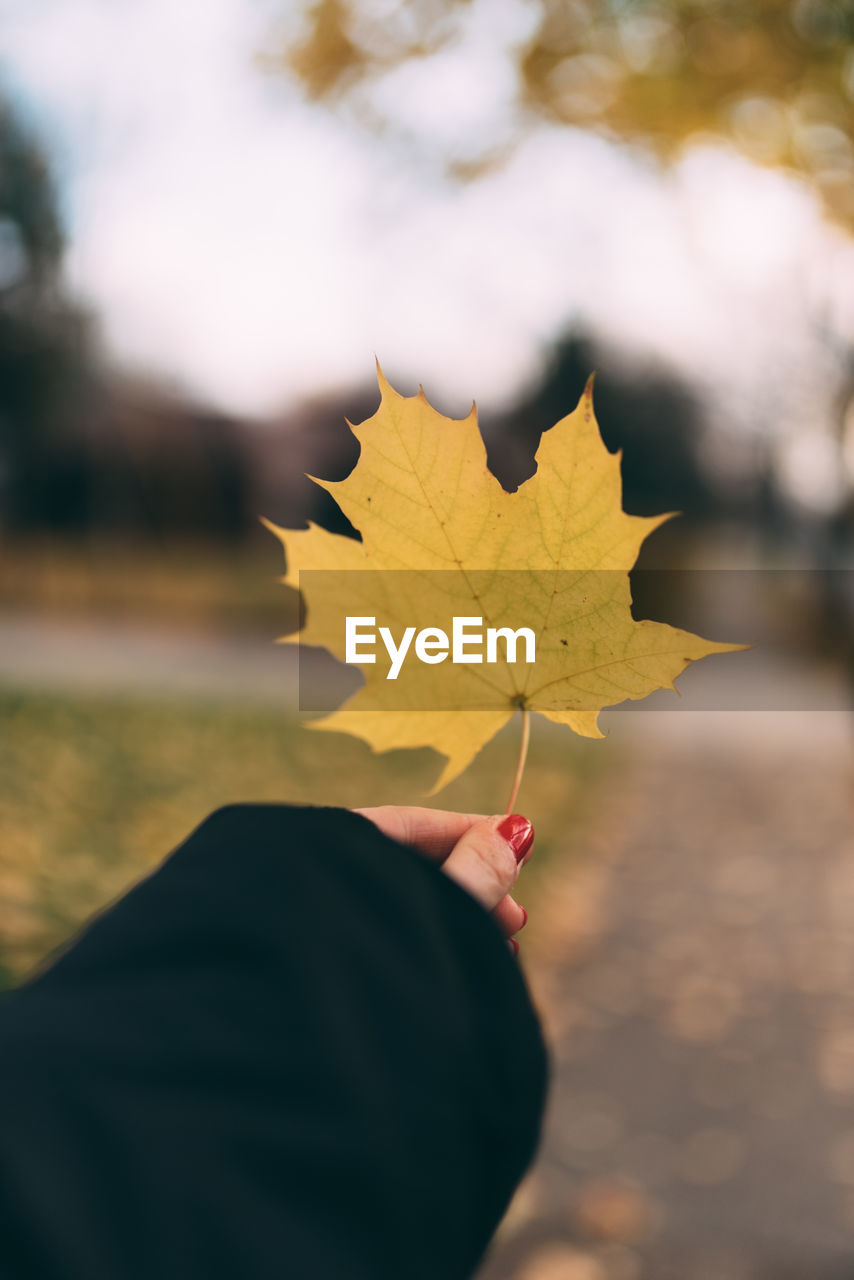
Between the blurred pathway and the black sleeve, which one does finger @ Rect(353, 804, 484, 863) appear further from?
the blurred pathway

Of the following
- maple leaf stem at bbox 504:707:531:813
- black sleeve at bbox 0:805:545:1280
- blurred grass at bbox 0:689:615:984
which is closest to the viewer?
black sleeve at bbox 0:805:545:1280

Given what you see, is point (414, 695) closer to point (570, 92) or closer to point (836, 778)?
point (570, 92)

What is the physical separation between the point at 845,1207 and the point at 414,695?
2553 millimetres

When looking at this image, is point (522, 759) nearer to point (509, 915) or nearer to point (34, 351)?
point (509, 915)

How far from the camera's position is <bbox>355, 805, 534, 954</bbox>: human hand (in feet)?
2.64

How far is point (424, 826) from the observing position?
89cm

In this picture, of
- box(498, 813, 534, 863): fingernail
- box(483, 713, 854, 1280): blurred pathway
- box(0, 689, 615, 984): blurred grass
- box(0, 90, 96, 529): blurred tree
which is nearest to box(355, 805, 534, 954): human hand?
box(498, 813, 534, 863): fingernail

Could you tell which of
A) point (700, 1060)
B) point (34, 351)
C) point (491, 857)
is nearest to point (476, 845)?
point (491, 857)

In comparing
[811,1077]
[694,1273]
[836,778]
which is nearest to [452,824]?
[694,1273]

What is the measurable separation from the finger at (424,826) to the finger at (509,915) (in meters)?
0.07

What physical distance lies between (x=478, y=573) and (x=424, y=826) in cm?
26

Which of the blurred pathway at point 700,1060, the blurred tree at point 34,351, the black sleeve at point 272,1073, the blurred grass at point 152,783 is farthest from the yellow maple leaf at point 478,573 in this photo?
the blurred tree at point 34,351

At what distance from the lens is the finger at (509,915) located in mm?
875

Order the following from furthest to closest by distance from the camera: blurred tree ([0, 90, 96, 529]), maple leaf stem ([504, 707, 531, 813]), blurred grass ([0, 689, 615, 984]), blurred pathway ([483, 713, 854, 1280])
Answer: blurred tree ([0, 90, 96, 529]) → blurred grass ([0, 689, 615, 984]) → blurred pathway ([483, 713, 854, 1280]) → maple leaf stem ([504, 707, 531, 813])
